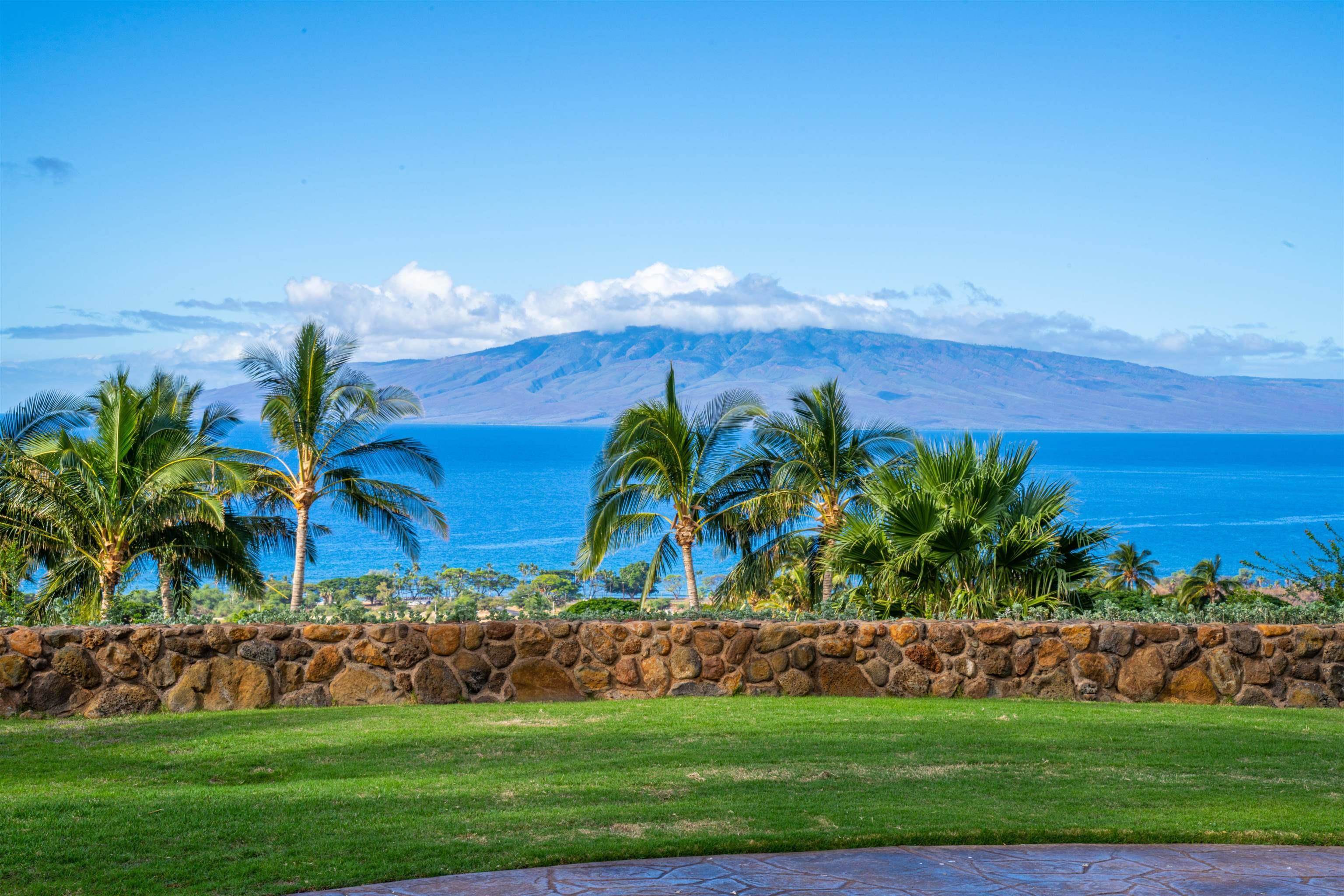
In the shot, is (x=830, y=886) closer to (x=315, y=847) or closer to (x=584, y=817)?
(x=584, y=817)

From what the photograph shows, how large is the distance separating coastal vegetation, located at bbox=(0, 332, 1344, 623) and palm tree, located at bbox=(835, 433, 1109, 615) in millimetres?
23

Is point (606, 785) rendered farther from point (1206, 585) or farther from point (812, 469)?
point (1206, 585)

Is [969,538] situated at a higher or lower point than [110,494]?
higher

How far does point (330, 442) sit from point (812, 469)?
888cm

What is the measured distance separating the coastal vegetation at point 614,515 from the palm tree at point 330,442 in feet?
0.15

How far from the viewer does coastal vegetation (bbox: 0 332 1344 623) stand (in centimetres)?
1206

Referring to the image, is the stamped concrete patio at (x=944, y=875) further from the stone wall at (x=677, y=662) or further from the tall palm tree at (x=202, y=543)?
the tall palm tree at (x=202, y=543)

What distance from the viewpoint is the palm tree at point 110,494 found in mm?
15820

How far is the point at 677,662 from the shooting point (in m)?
10.9

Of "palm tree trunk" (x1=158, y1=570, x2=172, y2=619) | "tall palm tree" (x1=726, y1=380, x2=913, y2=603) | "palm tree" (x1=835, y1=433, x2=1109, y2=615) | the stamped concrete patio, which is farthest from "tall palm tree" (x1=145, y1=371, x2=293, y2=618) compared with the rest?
the stamped concrete patio

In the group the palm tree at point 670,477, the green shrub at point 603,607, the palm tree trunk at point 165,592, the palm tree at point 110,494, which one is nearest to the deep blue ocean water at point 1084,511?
the palm tree at point 670,477

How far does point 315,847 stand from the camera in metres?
5.66

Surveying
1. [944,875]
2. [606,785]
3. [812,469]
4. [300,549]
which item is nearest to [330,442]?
[300,549]

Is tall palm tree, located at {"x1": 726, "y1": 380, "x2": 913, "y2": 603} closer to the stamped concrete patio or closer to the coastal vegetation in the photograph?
the coastal vegetation
